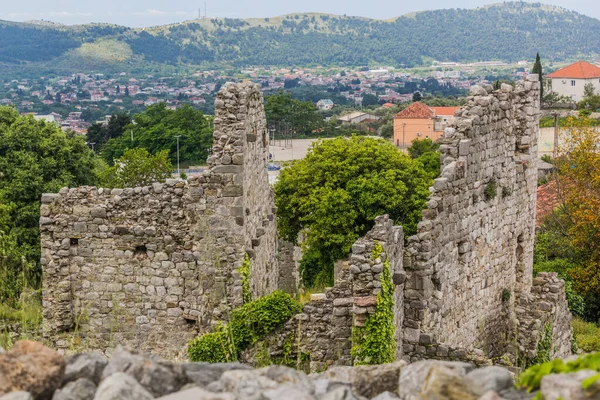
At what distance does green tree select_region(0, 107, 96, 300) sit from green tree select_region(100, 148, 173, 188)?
16.7ft

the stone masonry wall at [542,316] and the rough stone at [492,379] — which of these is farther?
the stone masonry wall at [542,316]

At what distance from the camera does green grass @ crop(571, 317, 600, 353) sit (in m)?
17.1

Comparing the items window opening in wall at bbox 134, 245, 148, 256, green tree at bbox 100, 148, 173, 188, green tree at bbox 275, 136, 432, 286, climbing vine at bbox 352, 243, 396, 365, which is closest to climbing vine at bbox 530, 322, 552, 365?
climbing vine at bbox 352, 243, 396, 365

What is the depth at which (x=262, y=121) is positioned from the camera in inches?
637

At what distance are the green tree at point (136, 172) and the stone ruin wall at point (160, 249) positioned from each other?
2169cm

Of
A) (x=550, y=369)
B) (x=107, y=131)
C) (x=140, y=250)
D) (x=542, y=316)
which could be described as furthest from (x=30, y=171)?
(x=107, y=131)

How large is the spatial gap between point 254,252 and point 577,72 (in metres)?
170

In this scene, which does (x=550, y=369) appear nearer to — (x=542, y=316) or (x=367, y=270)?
(x=367, y=270)

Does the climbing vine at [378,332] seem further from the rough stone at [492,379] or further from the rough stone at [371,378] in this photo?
the rough stone at [492,379]

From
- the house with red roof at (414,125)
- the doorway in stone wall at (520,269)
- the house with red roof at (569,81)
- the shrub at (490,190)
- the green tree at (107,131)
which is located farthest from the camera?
the house with red roof at (569,81)

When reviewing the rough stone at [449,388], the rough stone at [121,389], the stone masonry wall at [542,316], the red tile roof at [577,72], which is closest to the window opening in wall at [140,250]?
the stone masonry wall at [542,316]

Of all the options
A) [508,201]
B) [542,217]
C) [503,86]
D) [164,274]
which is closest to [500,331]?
[508,201]

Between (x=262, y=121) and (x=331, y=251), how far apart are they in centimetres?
1314

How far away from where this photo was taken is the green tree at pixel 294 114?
107m
